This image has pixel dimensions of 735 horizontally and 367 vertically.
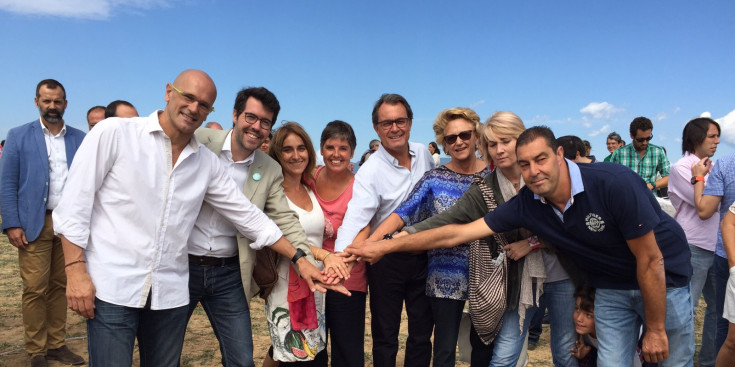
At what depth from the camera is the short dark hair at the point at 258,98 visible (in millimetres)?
3350

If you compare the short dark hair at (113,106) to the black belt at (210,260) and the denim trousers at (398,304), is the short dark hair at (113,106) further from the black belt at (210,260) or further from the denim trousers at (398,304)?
the denim trousers at (398,304)

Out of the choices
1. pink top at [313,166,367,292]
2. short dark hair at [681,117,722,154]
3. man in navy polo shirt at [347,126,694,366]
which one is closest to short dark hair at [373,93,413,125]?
pink top at [313,166,367,292]

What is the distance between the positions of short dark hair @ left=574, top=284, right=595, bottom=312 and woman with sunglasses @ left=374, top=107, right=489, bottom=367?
30.6 inches

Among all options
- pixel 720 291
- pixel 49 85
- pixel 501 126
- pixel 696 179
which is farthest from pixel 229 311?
pixel 720 291

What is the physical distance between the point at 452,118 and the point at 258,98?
1503 mm

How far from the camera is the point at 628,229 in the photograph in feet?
9.18

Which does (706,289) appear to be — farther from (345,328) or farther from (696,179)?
(345,328)

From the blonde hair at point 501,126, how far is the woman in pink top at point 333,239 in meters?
1.15

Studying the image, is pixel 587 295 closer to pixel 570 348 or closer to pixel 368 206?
pixel 570 348

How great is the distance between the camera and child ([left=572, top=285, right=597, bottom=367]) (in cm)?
331

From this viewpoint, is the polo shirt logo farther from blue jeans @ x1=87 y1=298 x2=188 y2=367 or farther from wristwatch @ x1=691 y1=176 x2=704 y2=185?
blue jeans @ x1=87 y1=298 x2=188 y2=367

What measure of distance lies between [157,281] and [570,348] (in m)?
2.88

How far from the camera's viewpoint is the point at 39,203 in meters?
4.93

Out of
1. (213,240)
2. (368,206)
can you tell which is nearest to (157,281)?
(213,240)
